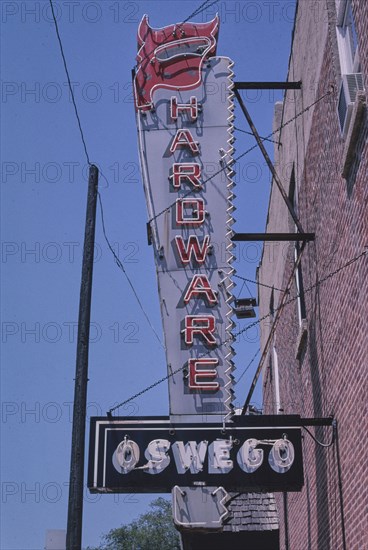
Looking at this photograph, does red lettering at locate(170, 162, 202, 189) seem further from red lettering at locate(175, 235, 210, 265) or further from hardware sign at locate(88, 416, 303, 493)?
hardware sign at locate(88, 416, 303, 493)

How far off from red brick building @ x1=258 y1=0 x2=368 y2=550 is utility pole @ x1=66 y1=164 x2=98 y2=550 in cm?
258

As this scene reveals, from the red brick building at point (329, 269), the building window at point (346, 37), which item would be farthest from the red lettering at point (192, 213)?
the building window at point (346, 37)

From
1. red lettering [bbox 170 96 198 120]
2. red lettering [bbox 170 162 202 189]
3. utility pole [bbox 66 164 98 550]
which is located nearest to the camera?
utility pole [bbox 66 164 98 550]

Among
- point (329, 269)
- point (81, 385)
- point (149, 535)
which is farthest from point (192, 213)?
point (149, 535)

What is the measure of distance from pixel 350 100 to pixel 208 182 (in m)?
3.15

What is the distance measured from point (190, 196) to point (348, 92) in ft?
10.5

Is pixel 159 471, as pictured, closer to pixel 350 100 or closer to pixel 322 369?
pixel 322 369

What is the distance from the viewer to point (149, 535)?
161ft

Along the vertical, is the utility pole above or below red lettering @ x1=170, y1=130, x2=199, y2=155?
below

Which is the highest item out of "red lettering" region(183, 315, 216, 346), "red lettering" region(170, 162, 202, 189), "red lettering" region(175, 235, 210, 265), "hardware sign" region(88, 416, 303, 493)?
"red lettering" region(170, 162, 202, 189)

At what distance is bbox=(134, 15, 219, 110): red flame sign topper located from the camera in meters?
12.1

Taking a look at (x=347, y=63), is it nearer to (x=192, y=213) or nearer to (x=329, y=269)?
(x=329, y=269)

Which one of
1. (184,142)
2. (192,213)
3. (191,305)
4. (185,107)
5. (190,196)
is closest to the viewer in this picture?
(191,305)

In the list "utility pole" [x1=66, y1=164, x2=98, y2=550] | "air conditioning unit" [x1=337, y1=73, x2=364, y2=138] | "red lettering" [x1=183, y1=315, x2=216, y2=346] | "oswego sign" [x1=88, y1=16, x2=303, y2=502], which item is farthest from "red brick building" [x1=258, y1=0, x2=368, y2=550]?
"utility pole" [x1=66, y1=164, x2=98, y2=550]
